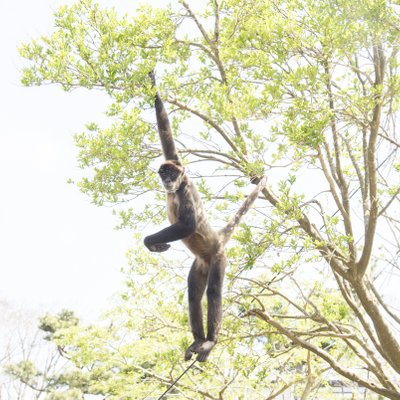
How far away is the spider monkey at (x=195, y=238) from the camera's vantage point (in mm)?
4578

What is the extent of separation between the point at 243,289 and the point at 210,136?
2.27 meters

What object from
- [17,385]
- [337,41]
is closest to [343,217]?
[337,41]

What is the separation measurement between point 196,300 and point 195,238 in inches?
24.7

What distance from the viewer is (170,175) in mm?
4637

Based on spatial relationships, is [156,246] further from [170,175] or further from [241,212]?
[241,212]

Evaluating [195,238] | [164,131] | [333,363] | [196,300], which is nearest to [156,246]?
[195,238]

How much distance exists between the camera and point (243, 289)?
7.24 m

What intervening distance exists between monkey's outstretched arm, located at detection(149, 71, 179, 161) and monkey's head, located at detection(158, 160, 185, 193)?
0.83m

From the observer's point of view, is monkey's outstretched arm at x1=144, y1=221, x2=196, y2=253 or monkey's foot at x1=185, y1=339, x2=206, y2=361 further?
monkey's foot at x1=185, y1=339, x2=206, y2=361

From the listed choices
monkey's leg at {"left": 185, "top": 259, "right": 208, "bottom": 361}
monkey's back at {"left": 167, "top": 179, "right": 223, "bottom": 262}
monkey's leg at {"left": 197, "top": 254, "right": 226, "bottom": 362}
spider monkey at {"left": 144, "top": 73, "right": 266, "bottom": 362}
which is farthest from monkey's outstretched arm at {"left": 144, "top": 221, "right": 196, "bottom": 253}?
monkey's leg at {"left": 185, "top": 259, "right": 208, "bottom": 361}

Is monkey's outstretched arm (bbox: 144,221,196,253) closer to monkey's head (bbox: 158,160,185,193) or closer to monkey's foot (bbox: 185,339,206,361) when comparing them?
monkey's head (bbox: 158,160,185,193)

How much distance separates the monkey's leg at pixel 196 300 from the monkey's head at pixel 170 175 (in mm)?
1054

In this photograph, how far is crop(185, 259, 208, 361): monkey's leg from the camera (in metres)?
4.96

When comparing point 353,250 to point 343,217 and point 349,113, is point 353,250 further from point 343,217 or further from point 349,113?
point 349,113
